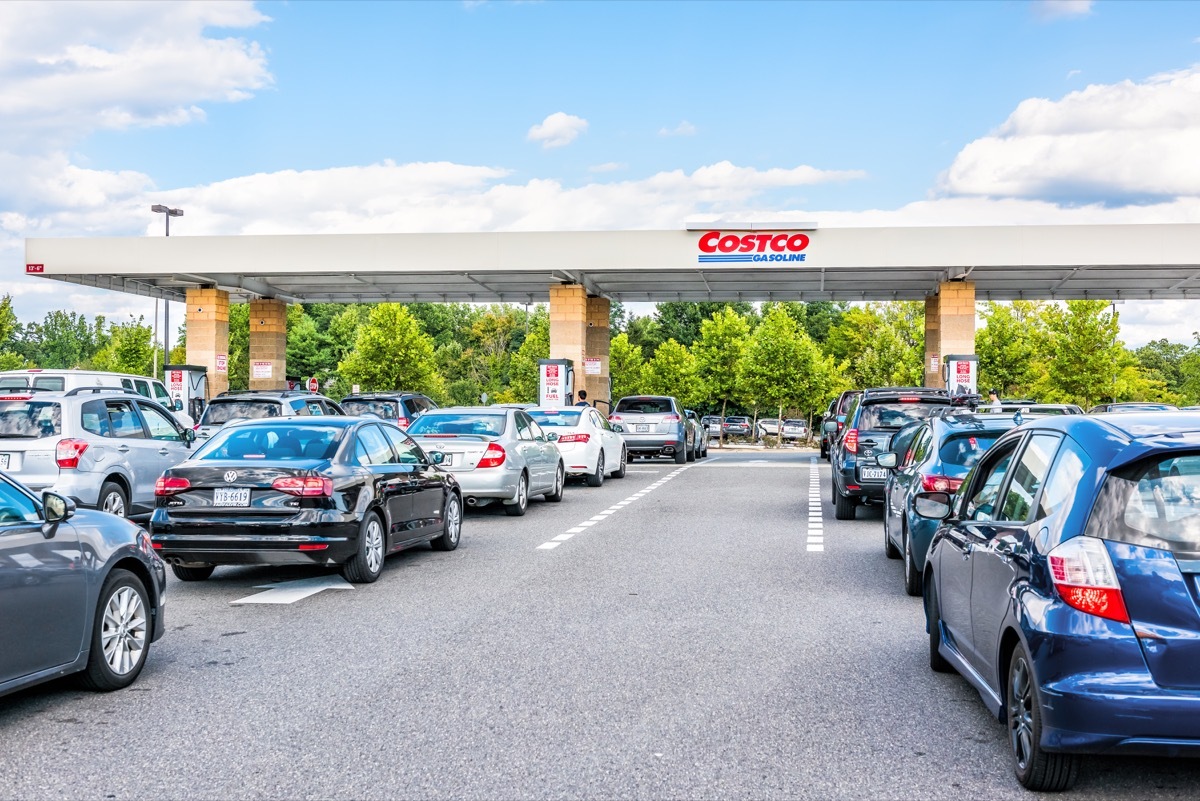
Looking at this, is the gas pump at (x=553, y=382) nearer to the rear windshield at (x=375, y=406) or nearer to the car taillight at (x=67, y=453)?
the rear windshield at (x=375, y=406)

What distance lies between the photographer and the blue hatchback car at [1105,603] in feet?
15.1

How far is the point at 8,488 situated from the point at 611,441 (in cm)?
2017

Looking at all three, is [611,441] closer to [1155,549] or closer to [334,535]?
[334,535]

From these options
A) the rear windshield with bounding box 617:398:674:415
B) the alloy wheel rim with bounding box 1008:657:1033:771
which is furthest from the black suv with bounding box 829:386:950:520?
the rear windshield with bounding box 617:398:674:415

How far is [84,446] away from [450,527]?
4264 millimetres

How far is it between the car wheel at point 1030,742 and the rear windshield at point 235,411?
17.5 m

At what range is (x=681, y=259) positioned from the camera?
1401 inches

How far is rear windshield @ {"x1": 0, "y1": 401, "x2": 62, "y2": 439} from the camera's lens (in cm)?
1412

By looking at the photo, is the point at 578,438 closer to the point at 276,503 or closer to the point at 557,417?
the point at 557,417

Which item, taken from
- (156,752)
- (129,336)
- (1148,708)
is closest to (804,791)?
(1148,708)

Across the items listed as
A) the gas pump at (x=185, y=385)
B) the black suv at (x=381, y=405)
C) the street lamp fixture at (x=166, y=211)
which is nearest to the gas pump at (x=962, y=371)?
the black suv at (x=381, y=405)

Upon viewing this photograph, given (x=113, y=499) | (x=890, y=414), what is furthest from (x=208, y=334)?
(x=890, y=414)

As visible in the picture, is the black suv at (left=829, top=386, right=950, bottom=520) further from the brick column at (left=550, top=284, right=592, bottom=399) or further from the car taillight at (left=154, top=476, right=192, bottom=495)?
the brick column at (left=550, top=284, right=592, bottom=399)

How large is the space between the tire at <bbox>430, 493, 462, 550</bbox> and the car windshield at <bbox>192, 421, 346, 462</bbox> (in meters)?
2.41
